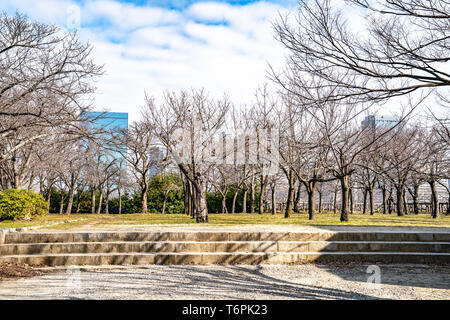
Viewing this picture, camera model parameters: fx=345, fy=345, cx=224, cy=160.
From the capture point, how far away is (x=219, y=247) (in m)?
8.08

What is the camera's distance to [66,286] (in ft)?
19.1

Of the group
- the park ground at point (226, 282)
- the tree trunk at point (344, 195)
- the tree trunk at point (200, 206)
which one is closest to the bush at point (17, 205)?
the tree trunk at point (200, 206)

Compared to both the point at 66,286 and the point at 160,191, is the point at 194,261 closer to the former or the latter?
the point at 66,286

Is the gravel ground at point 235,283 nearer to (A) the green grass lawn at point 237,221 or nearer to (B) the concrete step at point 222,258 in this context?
(B) the concrete step at point 222,258

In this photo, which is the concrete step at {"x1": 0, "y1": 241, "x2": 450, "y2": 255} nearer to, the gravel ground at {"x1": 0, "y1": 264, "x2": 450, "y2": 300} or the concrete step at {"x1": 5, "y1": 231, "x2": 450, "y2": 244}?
the concrete step at {"x1": 5, "y1": 231, "x2": 450, "y2": 244}

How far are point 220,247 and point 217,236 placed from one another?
0.36 meters

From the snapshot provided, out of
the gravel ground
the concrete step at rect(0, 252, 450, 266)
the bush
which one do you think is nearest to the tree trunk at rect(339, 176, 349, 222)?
the concrete step at rect(0, 252, 450, 266)

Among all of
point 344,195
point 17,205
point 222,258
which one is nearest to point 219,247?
point 222,258

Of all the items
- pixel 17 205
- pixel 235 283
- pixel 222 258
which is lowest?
pixel 235 283

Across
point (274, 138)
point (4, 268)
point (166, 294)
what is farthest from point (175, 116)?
point (166, 294)

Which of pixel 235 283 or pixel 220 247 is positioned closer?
pixel 235 283

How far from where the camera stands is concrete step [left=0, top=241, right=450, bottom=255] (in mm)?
7699

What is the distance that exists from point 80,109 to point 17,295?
19.5 feet

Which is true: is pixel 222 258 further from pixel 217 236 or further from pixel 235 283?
pixel 235 283
